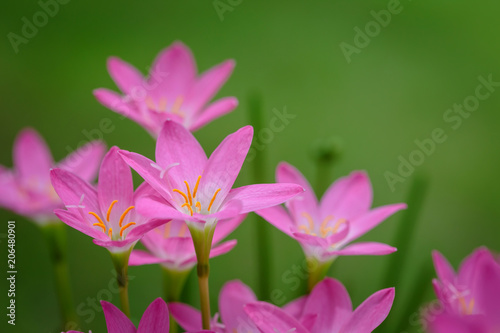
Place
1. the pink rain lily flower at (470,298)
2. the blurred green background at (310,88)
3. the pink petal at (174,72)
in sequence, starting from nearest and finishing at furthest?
the pink rain lily flower at (470,298) < the pink petal at (174,72) < the blurred green background at (310,88)

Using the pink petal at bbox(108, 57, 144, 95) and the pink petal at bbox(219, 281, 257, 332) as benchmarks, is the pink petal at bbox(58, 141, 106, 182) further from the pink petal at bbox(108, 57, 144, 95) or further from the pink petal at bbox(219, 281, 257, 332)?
the pink petal at bbox(219, 281, 257, 332)

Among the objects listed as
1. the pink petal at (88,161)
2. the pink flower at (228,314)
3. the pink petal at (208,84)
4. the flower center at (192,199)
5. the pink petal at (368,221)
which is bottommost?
the pink flower at (228,314)

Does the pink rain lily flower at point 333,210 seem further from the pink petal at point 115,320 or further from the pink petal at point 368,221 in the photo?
the pink petal at point 115,320

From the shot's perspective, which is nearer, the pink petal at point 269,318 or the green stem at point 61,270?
the pink petal at point 269,318

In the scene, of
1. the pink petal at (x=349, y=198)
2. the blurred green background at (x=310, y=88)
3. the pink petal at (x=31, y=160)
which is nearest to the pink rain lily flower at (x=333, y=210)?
the pink petal at (x=349, y=198)

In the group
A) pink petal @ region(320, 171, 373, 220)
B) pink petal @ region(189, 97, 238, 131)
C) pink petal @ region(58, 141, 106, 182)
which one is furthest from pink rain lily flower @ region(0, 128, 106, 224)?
pink petal @ region(320, 171, 373, 220)

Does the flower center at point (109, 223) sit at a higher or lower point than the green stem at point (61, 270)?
higher

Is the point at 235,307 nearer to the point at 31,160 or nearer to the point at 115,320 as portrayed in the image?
the point at 115,320

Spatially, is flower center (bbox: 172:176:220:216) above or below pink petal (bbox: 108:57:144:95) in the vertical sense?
below
